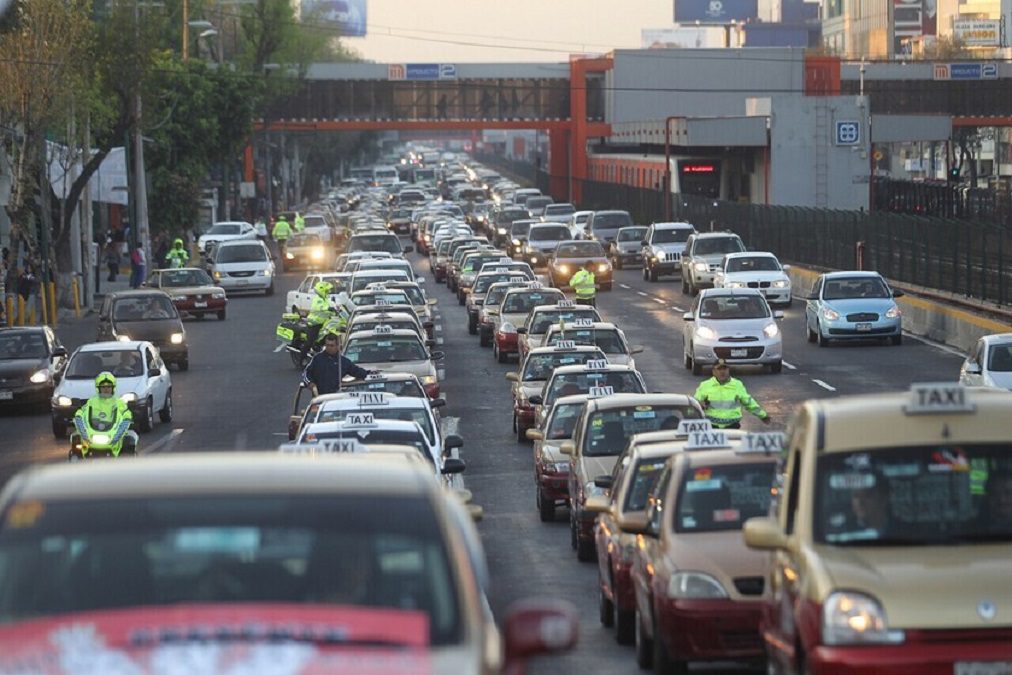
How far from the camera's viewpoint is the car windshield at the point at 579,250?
208ft

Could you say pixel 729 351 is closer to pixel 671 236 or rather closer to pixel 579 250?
pixel 579 250

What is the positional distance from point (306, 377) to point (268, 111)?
94.2m

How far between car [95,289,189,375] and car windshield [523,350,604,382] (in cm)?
1340

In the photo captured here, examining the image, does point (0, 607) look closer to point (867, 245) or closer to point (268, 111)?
point (867, 245)

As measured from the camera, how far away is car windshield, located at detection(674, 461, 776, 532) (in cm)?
1366

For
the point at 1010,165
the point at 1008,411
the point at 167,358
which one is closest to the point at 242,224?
the point at 167,358

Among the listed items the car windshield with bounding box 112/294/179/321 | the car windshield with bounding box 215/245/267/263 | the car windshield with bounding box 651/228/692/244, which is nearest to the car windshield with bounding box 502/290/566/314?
the car windshield with bounding box 112/294/179/321

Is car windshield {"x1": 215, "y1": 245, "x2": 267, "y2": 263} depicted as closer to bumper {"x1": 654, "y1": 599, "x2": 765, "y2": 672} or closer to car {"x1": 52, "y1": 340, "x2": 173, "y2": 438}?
car {"x1": 52, "y1": 340, "x2": 173, "y2": 438}

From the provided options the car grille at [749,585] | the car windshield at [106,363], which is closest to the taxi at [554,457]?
the car grille at [749,585]

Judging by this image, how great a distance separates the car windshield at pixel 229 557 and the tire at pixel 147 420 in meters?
27.1

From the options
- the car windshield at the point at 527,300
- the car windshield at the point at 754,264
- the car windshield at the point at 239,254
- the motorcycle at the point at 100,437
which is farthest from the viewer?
the car windshield at the point at 239,254

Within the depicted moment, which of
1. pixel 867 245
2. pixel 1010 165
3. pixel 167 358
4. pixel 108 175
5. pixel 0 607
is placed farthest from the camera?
pixel 1010 165

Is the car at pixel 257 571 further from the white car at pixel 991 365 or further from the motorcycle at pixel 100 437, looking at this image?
the white car at pixel 991 365

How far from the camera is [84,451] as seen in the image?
24906 mm
